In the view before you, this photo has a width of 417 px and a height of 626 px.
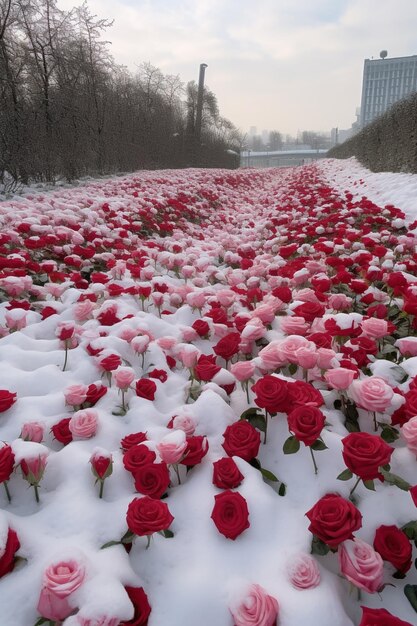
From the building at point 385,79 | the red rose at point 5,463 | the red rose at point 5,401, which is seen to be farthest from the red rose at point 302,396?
the building at point 385,79

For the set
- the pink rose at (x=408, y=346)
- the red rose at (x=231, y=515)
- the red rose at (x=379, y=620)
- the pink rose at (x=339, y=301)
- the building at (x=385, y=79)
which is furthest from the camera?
the building at (x=385, y=79)

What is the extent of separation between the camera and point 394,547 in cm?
117

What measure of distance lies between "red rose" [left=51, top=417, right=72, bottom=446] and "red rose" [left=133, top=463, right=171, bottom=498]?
0.50m

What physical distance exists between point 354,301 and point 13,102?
9.10 metres

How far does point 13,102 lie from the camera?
28.8 ft

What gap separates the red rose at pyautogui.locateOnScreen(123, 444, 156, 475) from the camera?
1.42m

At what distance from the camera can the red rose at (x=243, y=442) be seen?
1513 millimetres

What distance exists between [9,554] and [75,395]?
732 millimetres

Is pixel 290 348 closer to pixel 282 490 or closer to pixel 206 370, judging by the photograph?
pixel 206 370

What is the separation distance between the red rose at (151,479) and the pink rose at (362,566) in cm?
58

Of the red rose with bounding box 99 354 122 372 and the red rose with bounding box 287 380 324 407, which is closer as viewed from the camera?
the red rose with bounding box 287 380 324 407

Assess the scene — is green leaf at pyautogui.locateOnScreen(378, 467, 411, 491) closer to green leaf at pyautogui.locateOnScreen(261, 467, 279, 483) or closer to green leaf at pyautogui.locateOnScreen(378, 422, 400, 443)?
green leaf at pyautogui.locateOnScreen(378, 422, 400, 443)

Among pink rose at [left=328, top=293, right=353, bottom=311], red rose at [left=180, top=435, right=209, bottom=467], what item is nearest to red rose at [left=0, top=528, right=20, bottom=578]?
red rose at [left=180, top=435, right=209, bottom=467]

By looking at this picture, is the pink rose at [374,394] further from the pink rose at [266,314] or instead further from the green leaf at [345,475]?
the pink rose at [266,314]
